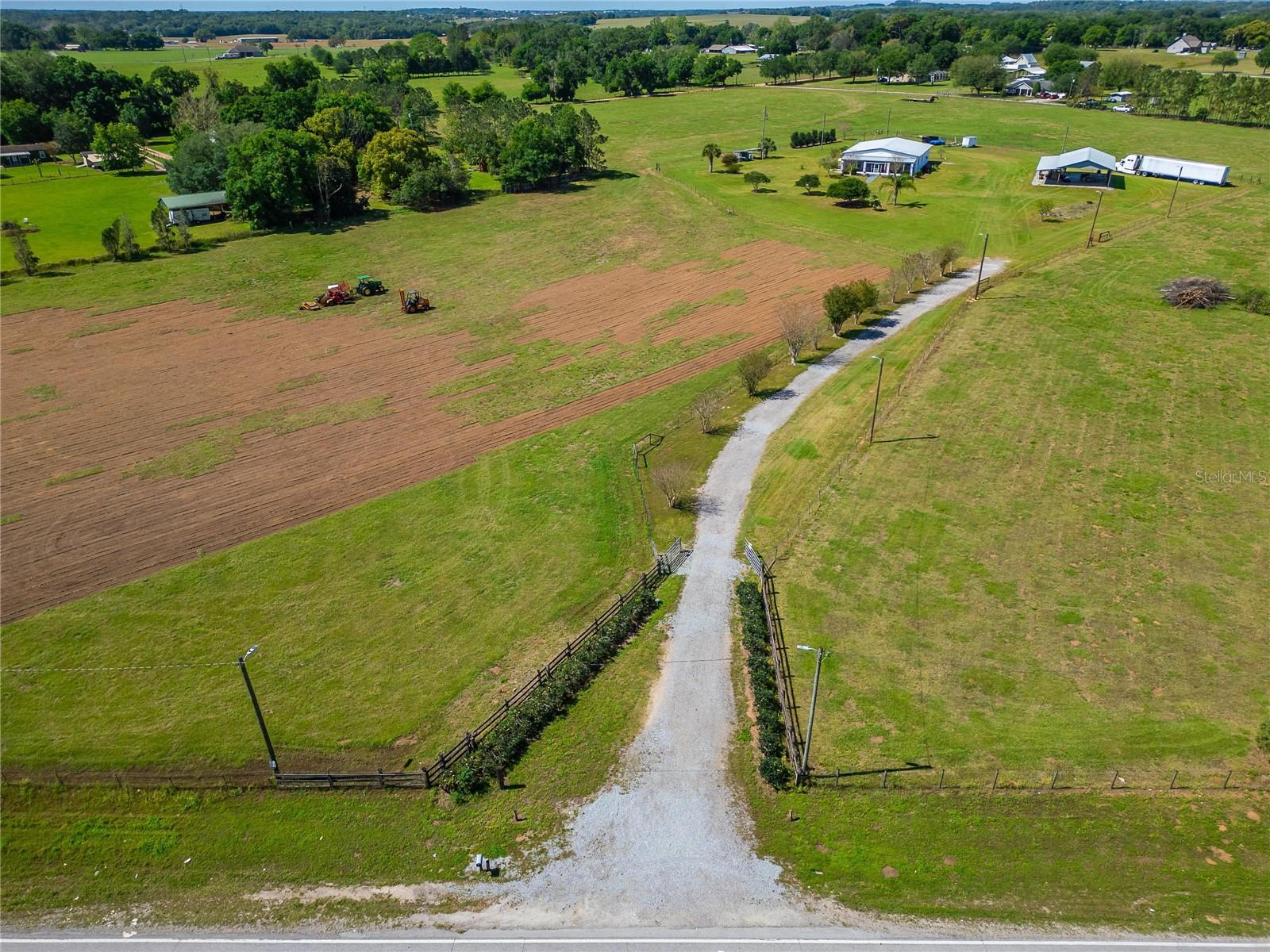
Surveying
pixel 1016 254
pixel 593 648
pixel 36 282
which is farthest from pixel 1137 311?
pixel 36 282

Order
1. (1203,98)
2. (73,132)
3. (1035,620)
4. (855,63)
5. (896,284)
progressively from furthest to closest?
(855,63)
(1203,98)
(73,132)
(896,284)
(1035,620)

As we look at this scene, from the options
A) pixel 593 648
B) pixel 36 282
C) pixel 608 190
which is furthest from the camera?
pixel 608 190

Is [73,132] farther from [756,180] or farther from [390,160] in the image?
[756,180]

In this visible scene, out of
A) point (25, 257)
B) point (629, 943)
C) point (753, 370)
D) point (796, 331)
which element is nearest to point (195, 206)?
point (25, 257)

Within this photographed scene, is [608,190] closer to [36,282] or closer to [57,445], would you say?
[36,282]

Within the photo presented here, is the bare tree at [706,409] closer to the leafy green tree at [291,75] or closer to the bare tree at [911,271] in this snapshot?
the bare tree at [911,271]

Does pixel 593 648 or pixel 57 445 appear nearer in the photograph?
pixel 593 648

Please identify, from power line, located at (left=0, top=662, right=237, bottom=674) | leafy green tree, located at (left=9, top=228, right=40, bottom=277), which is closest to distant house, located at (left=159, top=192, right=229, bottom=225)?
leafy green tree, located at (left=9, top=228, right=40, bottom=277)
